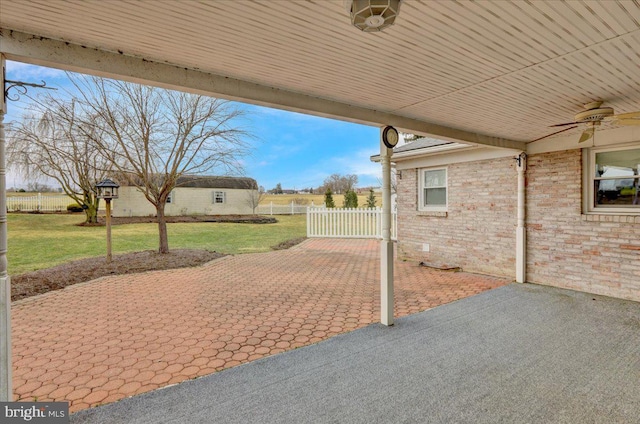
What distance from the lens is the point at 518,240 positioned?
6.09m

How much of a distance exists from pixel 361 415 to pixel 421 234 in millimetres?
6236

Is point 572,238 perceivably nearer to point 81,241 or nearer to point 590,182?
point 590,182

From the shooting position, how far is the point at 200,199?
75.7ft

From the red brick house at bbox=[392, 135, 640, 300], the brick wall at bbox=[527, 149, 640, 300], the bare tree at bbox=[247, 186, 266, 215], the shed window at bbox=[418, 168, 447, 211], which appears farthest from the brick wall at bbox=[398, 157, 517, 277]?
the bare tree at bbox=[247, 186, 266, 215]

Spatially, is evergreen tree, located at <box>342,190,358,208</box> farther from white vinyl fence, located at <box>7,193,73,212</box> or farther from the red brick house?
white vinyl fence, located at <box>7,193,73,212</box>

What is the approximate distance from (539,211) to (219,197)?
21.3m

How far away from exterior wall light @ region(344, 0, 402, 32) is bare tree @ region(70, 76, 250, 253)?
7185 millimetres

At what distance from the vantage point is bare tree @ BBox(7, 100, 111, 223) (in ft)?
26.3

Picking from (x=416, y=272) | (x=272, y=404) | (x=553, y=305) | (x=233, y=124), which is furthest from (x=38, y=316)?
(x=553, y=305)

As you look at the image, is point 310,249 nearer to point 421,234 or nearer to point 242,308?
point 421,234

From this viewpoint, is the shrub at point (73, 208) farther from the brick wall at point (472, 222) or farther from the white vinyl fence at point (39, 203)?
the brick wall at point (472, 222)

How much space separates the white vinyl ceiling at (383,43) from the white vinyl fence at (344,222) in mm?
8889

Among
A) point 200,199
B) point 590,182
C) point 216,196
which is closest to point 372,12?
point 590,182

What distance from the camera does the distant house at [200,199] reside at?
21078 mm
